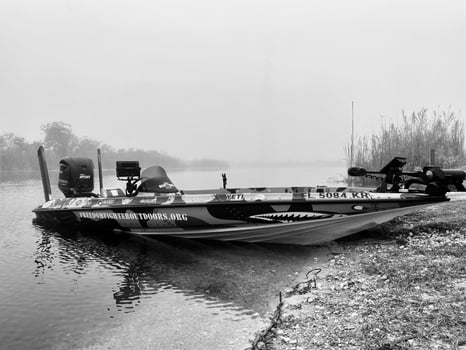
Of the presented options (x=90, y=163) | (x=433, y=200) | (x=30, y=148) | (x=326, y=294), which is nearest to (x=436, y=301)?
(x=326, y=294)

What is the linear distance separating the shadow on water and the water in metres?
0.01

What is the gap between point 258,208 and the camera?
617 centimetres

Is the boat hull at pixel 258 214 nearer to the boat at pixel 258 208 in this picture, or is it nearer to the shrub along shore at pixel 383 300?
the boat at pixel 258 208

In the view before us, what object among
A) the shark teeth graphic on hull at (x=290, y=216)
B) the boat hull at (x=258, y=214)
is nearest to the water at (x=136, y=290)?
the boat hull at (x=258, y=214)

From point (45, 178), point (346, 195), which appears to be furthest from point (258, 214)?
point (45, 178)

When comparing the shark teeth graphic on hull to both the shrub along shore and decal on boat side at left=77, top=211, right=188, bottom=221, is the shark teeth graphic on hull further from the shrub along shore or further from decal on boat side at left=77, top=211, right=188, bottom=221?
decal on boat side at left=77, top=211, right=188, bottom=221

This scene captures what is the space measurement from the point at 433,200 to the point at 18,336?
222 inches

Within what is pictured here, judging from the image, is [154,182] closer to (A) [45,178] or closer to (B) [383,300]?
(A) [45,178]

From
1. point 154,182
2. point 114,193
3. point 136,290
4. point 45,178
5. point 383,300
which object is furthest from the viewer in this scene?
point 45,178

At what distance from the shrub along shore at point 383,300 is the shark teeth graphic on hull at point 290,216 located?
0.67m

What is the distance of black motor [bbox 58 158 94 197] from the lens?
8484 mm

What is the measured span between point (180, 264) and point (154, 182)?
86.4 inches

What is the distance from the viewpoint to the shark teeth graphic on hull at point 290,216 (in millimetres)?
6047

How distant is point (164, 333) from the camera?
341 cm
